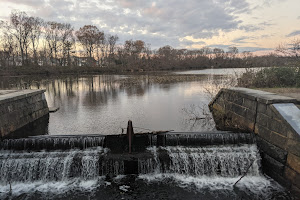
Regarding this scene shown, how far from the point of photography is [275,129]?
609 centimetres

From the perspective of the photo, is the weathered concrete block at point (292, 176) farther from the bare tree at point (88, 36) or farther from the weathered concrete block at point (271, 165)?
the bare tree at point (88, 36)

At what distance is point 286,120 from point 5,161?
8941mm

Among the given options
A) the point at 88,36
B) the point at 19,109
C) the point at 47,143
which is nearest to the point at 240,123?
the point at 47,143

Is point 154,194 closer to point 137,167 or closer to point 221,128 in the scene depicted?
point 137,167

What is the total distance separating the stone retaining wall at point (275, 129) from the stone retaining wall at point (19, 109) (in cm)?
971

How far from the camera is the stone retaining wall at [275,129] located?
17.5 feet

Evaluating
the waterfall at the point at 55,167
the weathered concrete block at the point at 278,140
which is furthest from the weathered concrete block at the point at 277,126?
the waterfall at the point at 55,167

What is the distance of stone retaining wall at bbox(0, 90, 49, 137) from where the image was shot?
7.66m

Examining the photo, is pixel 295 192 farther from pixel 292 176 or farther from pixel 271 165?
pixel 271 165

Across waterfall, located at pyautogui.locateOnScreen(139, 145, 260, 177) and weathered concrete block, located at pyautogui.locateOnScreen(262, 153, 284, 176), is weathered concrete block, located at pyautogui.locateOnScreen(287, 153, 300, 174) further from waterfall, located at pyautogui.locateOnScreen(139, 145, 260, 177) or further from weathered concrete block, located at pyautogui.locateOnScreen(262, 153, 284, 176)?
waterfall, located at pyautogui.locateOnScreen(139, 145, 260, 177)

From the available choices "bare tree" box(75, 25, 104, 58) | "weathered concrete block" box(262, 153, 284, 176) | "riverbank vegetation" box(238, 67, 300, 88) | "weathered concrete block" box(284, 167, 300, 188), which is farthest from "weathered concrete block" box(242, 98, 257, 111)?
"bare tree" box(75, 25, 104, 58)

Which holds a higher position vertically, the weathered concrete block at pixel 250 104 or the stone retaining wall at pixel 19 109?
the weathered concrete block at pixel 250 104

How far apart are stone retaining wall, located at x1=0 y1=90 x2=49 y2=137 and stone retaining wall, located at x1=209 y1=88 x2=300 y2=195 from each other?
9709 mm

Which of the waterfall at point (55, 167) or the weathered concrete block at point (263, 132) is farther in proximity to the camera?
the weathered concrete block at point (263, 132)
